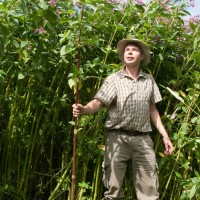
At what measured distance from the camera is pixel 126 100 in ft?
8.06

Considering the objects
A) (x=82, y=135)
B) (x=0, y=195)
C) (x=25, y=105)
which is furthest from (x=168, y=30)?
(x=0, y=195)

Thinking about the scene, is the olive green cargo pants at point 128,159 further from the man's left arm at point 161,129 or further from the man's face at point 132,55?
the man's face at point 132,55

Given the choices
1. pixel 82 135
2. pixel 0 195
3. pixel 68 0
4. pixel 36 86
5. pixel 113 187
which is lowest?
pixel 0 195

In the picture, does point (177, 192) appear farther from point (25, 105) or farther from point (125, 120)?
point (25, 105)

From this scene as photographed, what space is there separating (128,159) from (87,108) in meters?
0.48

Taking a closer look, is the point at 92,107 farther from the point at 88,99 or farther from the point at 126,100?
the point at 88,99

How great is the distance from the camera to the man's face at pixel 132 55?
2482 mm

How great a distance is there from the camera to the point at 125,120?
2439 millimetres

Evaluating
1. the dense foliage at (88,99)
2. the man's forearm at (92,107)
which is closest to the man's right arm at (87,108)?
the man's forearm at (92,107)

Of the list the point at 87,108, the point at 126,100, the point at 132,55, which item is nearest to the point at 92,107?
the point at 87,108

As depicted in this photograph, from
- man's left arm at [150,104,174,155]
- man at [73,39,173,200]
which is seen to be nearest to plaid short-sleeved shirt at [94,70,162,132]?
man at [73,39,173,200]

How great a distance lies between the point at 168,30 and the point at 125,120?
0.85 meters

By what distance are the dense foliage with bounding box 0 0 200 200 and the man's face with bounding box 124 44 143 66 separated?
16 cm

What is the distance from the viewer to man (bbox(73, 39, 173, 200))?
2459 millimetres
